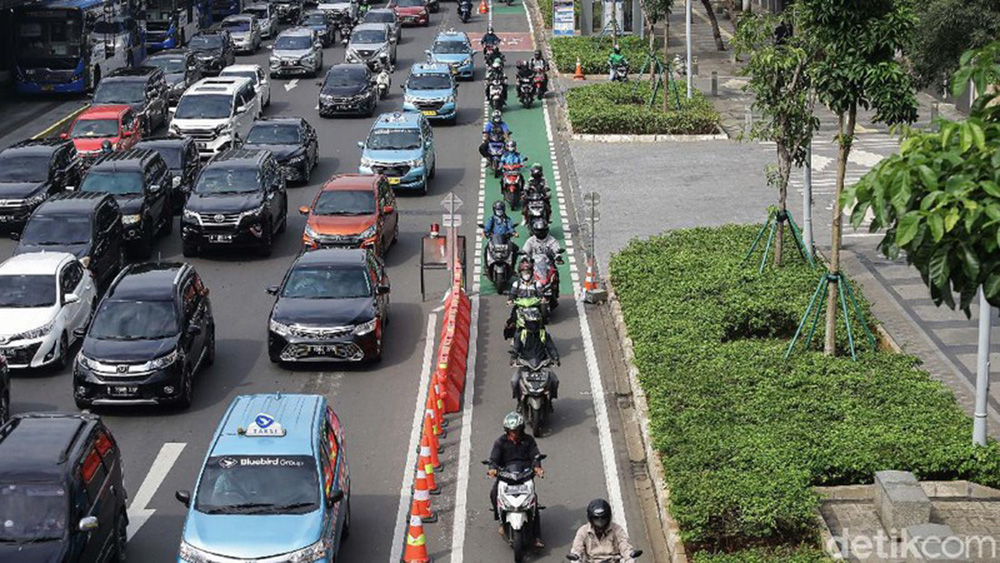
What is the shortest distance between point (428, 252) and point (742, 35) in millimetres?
7060

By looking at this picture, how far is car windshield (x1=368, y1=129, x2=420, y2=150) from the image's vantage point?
1543 inches

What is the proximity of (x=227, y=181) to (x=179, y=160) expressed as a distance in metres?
4.42

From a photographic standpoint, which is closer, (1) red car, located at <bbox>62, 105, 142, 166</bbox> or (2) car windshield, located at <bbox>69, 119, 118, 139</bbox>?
(1) red car, located at <bbox>62, 105, 142, 166</bbox>

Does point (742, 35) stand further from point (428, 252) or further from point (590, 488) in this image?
point (590, 488)

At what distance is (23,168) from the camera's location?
117 feet

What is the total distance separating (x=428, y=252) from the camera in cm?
2986

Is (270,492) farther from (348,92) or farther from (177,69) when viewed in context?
(177,69)

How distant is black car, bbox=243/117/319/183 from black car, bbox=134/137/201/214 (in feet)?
4.73

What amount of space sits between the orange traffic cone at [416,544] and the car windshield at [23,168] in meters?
20.7

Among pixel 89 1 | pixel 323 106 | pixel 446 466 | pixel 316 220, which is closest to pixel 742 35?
pixel 316 220

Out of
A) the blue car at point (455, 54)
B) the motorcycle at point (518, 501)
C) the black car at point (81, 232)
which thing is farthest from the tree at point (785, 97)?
the blue car at point (455, 54)

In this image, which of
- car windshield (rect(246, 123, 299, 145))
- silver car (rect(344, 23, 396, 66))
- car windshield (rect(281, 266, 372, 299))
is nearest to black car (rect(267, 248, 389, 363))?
car windshield (rect(281, 266, 372, 299))

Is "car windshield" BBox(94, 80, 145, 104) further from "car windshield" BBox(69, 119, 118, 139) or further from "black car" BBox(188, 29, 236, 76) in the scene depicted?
"black car" BBox(188, 29, 236, 76)

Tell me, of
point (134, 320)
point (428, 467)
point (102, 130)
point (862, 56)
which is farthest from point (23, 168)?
point (862, 56)
